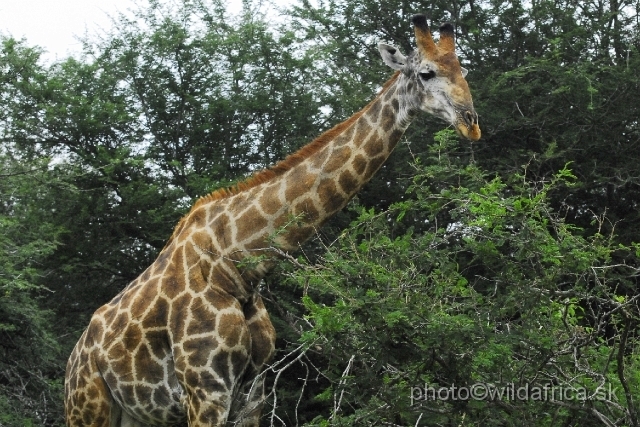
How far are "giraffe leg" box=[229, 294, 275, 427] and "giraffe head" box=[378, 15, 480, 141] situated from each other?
1.86 metres

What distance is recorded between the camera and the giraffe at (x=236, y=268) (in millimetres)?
7797

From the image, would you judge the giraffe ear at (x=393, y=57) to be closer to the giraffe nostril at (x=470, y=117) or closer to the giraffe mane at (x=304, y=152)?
the giraffe mane at (x=304, y=152)

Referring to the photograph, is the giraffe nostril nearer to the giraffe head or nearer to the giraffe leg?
the giraffe head

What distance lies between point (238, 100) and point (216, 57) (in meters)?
0.81

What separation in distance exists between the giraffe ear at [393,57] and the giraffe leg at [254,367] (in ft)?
6.11

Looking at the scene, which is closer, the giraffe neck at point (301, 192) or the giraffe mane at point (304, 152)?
the giraffe neck at point (301, 192)

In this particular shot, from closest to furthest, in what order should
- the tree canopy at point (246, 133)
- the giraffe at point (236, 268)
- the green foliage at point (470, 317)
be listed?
1. the green foliage at point (470, 317)
2. the giraffe at point (236, 268)
3. the tree canopy at point (246, 133)

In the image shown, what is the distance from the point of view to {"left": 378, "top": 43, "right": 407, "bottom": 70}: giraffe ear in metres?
7.93

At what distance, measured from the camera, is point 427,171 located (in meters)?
7.57

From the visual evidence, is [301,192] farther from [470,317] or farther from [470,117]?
[470,317]

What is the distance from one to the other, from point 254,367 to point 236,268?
0.74m

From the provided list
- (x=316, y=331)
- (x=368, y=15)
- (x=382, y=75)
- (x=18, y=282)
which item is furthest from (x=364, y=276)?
(x=368, y=15)

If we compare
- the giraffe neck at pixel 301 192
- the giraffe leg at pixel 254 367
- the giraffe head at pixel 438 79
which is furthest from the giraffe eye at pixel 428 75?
the giraffe leg at pixel 254 367

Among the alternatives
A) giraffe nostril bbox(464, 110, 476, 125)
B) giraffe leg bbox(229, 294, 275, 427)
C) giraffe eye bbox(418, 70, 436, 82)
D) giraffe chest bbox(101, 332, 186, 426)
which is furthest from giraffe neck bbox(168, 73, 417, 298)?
giraffe chest bbox(101, 332, 186, 426)
